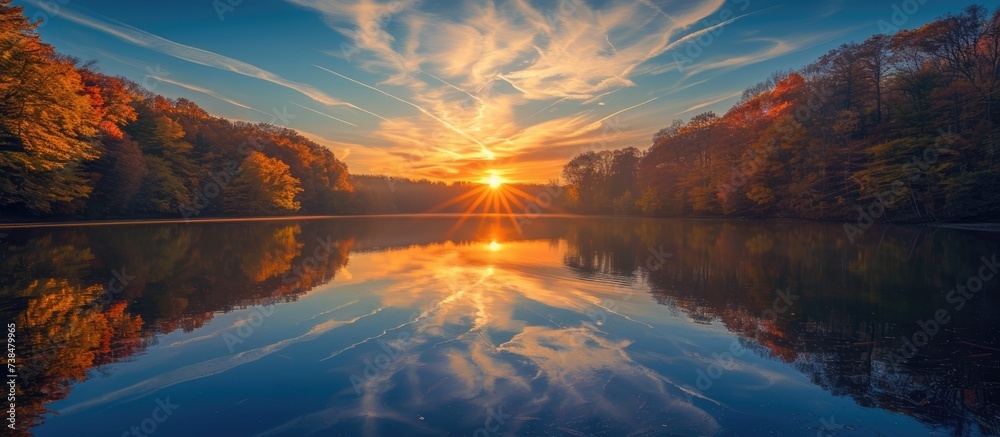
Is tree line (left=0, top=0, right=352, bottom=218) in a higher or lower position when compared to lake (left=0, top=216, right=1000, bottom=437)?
higher

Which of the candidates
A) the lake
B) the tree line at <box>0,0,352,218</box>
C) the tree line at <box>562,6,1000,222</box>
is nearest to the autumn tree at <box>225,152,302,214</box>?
the tree line at <box>0,0,352,218</box>

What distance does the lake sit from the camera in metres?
5.02

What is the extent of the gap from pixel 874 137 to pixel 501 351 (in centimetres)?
5062

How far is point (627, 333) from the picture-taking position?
27.9 feet

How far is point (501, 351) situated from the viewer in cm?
745

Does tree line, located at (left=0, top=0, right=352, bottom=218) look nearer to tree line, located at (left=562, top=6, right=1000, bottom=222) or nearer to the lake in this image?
the lake

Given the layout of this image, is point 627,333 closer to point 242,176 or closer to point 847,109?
point 847,109

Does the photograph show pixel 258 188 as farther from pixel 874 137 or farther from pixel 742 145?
pixel 874 137

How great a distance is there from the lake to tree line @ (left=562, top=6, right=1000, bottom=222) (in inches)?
1131

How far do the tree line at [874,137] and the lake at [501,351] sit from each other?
28716 mm

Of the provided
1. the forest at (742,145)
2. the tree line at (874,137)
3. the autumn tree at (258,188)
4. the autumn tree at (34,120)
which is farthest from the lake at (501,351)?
the autumn tree at (258,188)

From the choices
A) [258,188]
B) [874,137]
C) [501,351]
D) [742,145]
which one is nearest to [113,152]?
[258,188]

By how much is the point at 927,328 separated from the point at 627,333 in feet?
18.9

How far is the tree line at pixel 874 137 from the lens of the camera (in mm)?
34844
